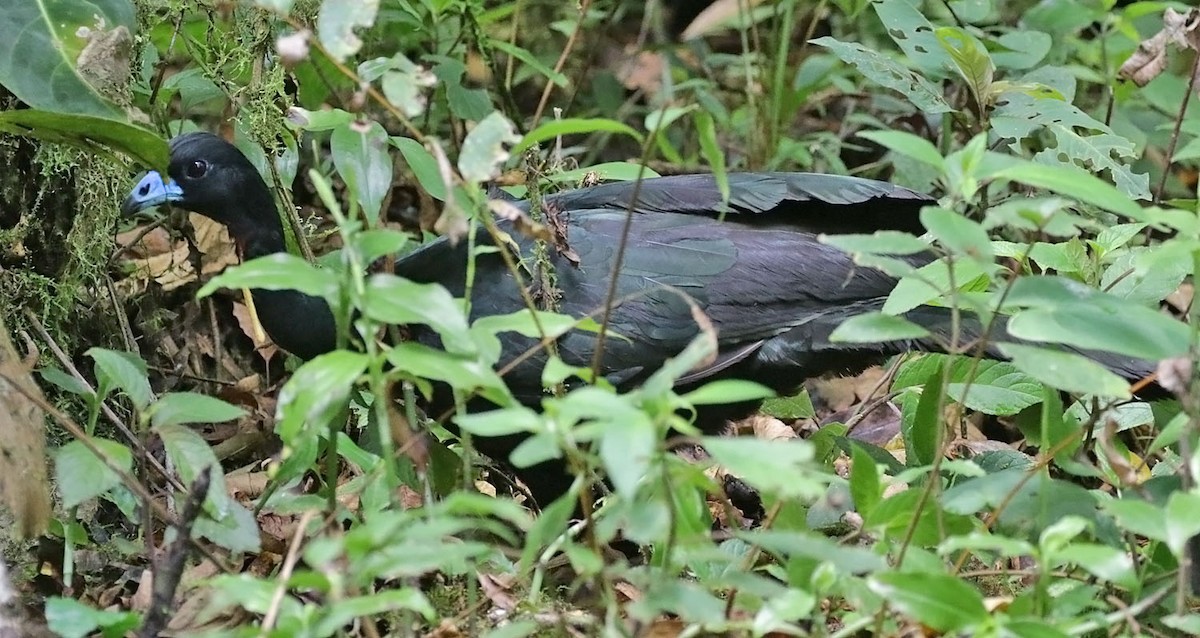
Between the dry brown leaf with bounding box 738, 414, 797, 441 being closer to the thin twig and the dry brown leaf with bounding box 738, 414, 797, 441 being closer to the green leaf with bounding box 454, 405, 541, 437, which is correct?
the thin twig

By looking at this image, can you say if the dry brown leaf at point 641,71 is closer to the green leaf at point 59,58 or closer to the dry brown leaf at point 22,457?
the green leaf at point 59,58

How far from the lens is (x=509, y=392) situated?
8.73 ft

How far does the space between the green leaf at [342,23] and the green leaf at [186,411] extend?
62 centimetres

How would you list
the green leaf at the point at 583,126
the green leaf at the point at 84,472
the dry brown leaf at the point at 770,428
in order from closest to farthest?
1. the green leaf at the point at 583,126
2. the green leaf at the point at 84,472
3. the dry brown leaf at the point at 770,428

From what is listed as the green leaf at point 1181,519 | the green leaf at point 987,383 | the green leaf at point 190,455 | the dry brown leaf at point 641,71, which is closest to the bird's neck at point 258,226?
the green leaf at point 190,455

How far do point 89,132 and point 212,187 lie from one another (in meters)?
0.64

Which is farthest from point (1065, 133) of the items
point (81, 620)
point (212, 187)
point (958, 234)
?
point (81, 620)

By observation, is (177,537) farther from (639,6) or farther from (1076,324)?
(639,6)

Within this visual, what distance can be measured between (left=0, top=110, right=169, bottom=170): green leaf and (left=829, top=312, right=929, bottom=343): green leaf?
1498mm

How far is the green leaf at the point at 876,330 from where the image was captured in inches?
75.9

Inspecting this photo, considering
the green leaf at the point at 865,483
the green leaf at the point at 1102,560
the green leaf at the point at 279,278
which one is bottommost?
the green leaf at the point at 865,483

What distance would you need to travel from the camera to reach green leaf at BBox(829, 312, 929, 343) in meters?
1.93

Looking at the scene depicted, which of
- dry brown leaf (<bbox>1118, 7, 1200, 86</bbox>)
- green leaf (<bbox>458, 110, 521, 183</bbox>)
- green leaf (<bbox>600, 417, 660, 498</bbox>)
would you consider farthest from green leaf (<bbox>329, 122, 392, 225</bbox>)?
dry brown leaf (<bbox>1118, 7, 1200, 86</bbox>)

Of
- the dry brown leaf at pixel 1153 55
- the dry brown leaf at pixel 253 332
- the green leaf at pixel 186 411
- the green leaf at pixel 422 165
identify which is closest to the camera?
the green leaf at pixel 186 411
